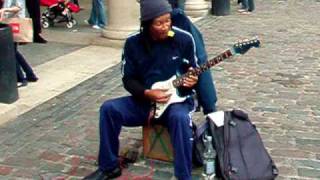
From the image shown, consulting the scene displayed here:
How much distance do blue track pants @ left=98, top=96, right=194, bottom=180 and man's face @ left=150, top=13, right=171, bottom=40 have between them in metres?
0.52

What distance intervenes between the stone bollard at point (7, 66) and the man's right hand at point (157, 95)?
94.8 inches

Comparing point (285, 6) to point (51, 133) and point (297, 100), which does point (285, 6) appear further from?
point (51, 133)

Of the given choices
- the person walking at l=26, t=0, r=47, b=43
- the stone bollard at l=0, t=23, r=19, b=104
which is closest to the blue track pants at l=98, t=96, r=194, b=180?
the stone bollard at l=0, t=23, r=19, b=104

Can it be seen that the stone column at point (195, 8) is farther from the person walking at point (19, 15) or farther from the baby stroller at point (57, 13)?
the person walking at point (19, 15)

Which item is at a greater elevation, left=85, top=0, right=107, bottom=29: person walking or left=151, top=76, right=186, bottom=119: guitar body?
left=151, top=76, right=186, bottom=119: guitar body

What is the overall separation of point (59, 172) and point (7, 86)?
6.43 ft

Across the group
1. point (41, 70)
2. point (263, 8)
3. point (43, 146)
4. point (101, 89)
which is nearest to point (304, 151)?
point (43, 146)

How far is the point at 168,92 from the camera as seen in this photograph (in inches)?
172

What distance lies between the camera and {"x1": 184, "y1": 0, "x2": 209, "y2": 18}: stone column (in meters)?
13.8

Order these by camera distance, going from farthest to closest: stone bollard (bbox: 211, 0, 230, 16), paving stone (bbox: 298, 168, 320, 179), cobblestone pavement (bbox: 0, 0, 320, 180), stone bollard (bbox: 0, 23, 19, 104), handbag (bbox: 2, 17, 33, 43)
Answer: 1. stone bollard (bbox: 211, 0, 230, 16)
2. handbag (bbox: 2, 17, 33, 43)
3. stone bollard (bbox: 0, 23, 19, 104)
4. cobblestone pavement (bbox: 0, 0, 320, 180)
5. paving stone (bbox: 298, 168, 320, 179)

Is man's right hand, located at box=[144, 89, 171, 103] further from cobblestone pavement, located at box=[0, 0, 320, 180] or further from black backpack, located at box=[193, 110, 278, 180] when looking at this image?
cobblestone pavement, located at box=[0, 0, 320, 180]

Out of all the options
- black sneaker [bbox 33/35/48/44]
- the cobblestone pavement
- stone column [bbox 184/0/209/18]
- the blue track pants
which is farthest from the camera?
stone column [bbox 184/0/209/18]

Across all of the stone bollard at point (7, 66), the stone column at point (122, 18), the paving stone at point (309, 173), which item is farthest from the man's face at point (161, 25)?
the stone column at point (122, 18)

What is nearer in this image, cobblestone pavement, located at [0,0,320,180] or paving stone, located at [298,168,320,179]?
paving stone, located at [298,168,320,179]
